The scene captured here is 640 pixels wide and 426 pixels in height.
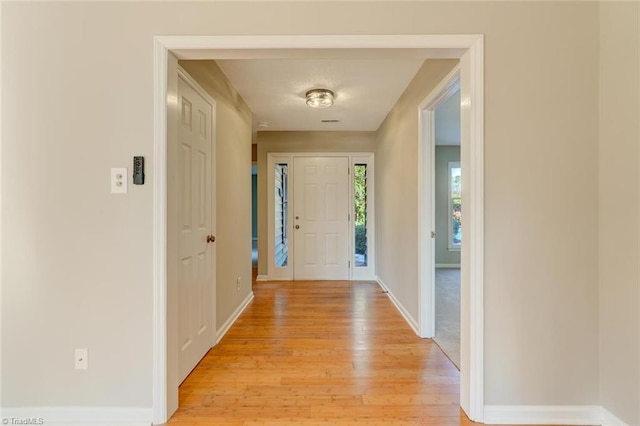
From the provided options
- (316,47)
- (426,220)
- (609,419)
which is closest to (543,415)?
(609,419)

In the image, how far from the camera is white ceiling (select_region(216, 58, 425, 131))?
2488mm

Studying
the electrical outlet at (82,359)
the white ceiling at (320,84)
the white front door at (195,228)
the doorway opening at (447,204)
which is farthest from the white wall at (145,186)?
the doorway opening at (447,204)

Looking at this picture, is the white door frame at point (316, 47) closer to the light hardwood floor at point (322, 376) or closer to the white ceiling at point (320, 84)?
the white ceiling at point (320, 84)

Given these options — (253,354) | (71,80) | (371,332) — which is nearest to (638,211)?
(371,332)

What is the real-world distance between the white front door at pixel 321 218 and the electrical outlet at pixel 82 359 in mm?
3291

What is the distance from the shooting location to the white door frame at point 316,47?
1560 mm

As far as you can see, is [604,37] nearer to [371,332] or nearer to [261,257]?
[371,332]

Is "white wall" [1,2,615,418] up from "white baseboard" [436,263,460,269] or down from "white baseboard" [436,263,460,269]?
up

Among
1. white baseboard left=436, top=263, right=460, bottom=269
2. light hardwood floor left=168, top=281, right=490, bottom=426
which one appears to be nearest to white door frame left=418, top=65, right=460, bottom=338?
light hardwood floor left=168, top=281, right=490, bottom=426

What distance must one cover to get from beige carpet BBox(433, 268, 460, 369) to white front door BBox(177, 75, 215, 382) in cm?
190

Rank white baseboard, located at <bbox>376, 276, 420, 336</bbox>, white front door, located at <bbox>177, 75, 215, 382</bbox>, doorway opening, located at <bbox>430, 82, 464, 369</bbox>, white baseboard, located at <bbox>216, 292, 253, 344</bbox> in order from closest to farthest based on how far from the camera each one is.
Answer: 1. white front door, located at <bbox>177, 75, 215, 382</bbox>
2. white baseboard, located at <bbox>216, 292, 253, 344</bbox>
3. white baseboard, located at <bbox>376, 276, 420, 336</bbox>
4. doorway opening, located at <bbox>430, 82, 464, 369</bbox>

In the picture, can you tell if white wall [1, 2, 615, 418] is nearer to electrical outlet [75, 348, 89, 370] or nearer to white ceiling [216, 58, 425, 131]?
electrical outlet [75, 348, 89, 370]

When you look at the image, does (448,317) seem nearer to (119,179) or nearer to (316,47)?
(316,47)

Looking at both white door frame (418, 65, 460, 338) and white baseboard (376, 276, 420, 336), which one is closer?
white door frame (418, 65, 460, 338)
